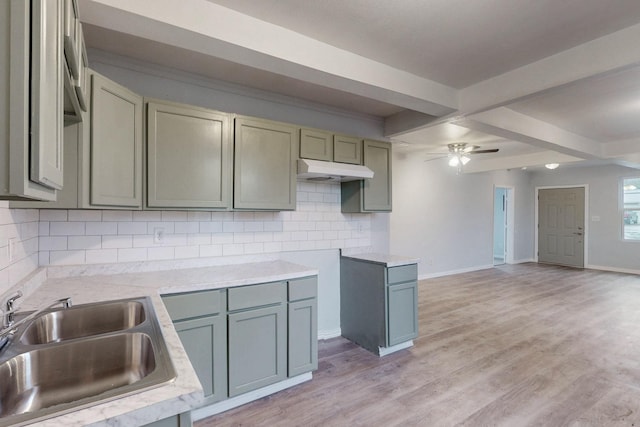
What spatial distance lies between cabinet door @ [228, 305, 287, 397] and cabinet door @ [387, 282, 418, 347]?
1.13m

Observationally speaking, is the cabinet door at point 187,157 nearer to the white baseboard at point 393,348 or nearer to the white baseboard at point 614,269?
the white baseboard at point 393,348

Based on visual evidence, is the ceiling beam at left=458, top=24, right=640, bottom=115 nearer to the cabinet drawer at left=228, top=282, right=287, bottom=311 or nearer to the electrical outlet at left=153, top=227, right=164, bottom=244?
the cabinet drawer at left=228, top=282, right=287, bottom=311

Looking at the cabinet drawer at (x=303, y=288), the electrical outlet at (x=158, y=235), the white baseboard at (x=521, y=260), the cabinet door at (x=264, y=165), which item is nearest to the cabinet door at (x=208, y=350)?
the cabinet drawer at (x=303, y=288)

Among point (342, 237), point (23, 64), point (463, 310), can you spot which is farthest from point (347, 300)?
point (23, 64)

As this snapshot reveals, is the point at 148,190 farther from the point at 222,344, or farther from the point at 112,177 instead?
the point at 222,344

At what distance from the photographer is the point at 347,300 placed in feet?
11.5

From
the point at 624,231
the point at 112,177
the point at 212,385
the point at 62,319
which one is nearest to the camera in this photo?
the point at 62,319

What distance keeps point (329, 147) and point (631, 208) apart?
7.92 metres

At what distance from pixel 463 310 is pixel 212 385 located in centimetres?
367

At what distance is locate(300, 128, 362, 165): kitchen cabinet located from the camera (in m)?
2.96

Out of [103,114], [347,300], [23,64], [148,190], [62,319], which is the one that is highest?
[103,114]

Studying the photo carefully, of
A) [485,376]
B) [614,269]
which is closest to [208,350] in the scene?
[485,376]

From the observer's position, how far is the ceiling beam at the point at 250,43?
1.65m

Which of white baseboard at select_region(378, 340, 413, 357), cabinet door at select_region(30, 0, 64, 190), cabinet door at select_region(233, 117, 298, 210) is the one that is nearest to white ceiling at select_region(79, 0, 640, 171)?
cabinet door at select_region(233, 117, 298, 210)
